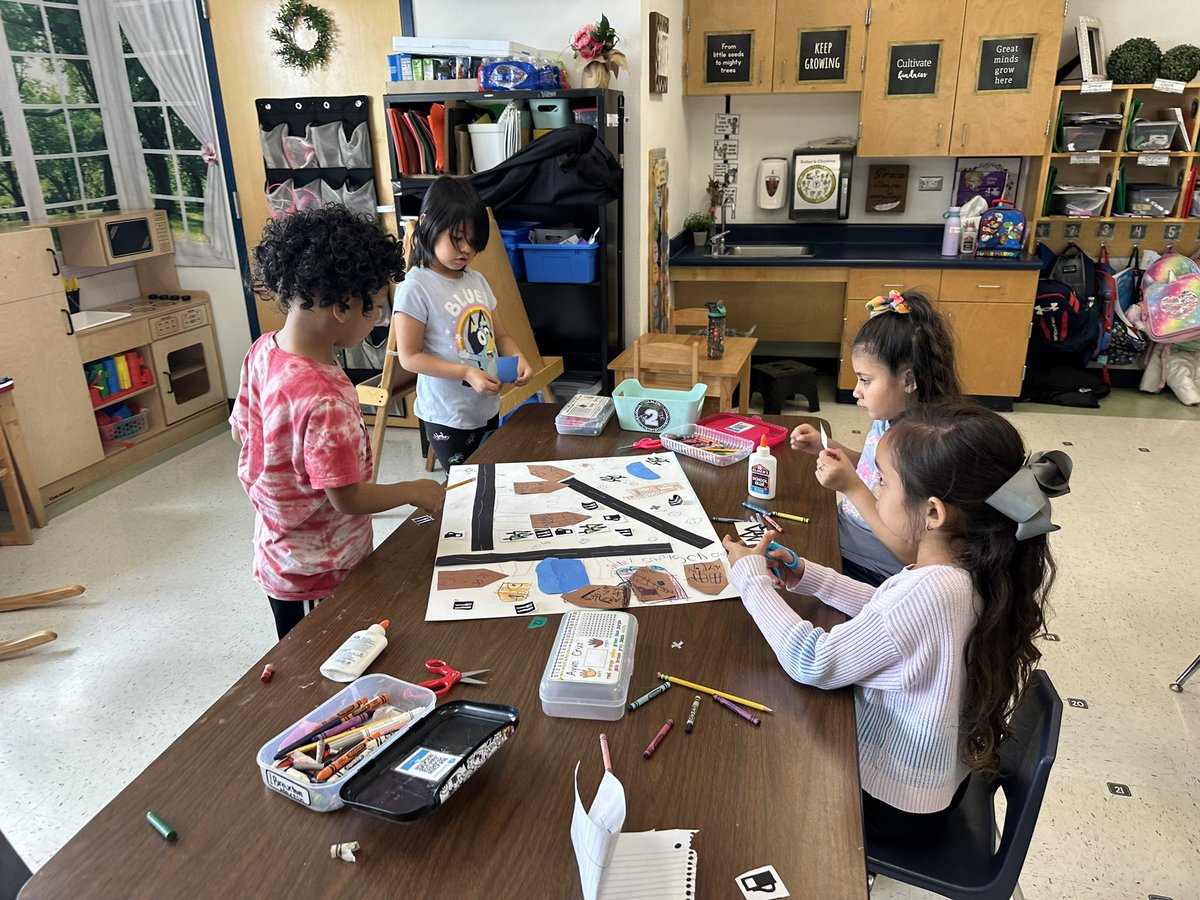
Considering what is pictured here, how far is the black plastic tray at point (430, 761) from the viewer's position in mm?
909

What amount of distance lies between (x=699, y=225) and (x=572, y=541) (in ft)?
12.2

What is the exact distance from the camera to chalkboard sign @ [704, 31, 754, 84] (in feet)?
14.5

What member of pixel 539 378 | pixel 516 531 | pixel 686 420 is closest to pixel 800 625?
pixel 516 531

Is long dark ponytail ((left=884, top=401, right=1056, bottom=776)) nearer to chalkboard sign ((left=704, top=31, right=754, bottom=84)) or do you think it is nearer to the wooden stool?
the wooden stool

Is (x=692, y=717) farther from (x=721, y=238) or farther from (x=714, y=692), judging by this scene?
(x=721, y=238)

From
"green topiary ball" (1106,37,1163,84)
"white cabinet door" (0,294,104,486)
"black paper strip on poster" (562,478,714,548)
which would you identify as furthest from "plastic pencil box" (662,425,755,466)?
"green topiary ball" (1106,37,1163,84)

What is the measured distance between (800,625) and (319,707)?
0.67 metres

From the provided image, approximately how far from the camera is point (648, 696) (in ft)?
3.68

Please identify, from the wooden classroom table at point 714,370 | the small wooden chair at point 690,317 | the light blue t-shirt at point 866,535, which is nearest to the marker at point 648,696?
the light blue t-shirt at point 866,535

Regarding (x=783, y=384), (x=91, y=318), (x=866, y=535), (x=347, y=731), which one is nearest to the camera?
(x=347, y=731)

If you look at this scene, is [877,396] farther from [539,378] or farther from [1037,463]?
[539,378]

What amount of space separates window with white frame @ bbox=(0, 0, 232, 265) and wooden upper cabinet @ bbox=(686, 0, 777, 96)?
8.51 ft

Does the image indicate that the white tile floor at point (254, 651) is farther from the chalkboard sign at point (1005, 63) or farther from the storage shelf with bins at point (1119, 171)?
the chalkboard sign at point (1005, 63)

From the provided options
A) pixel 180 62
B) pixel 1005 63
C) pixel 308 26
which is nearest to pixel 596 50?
pixel 308 26
